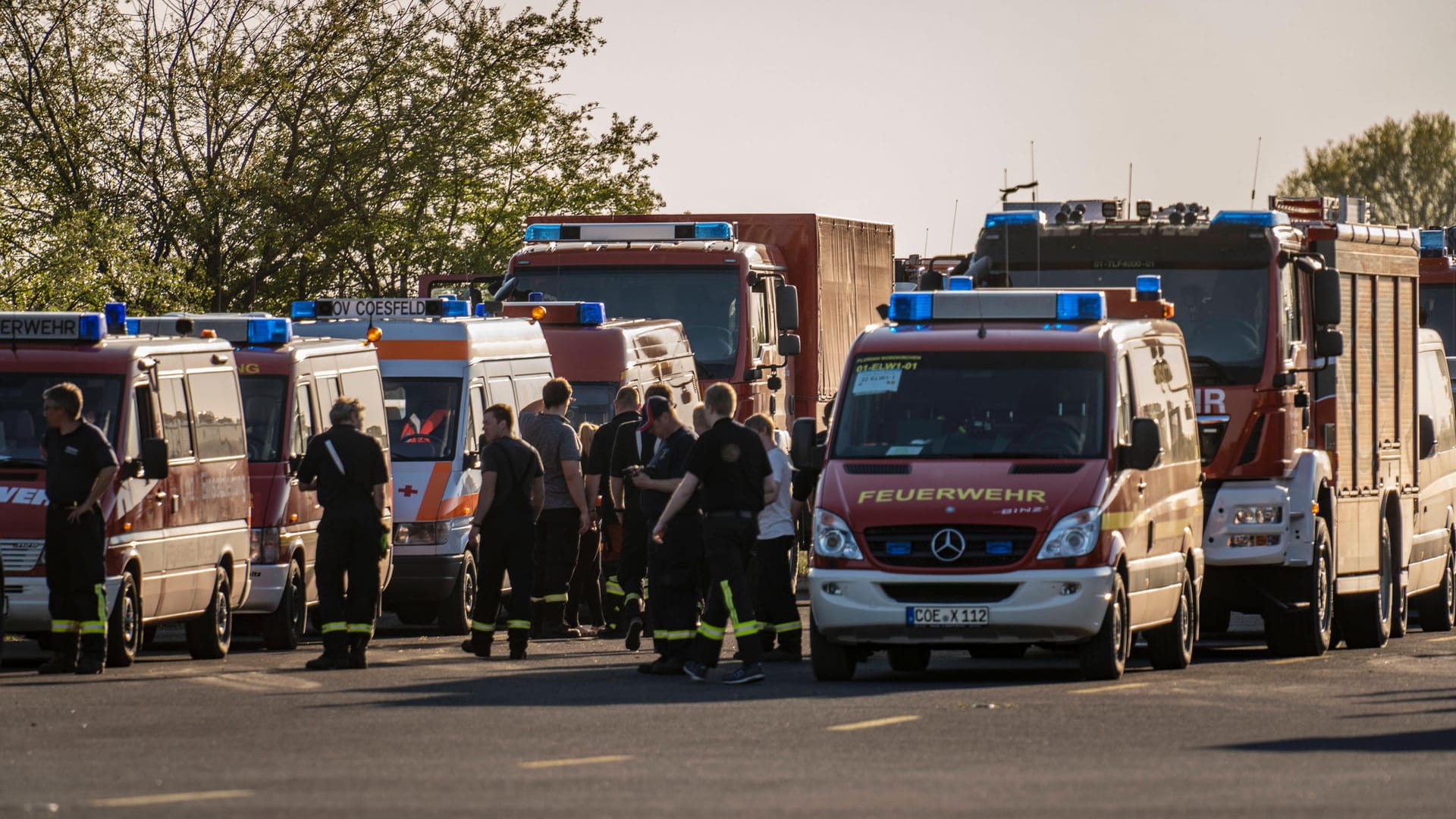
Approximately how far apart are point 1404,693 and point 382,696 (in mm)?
6065

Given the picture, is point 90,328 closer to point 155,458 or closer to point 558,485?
point 155,458

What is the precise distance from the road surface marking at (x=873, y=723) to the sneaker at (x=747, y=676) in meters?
2.34

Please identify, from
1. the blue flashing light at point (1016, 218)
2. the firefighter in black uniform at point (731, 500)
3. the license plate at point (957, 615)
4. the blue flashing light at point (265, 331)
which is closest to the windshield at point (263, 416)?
the blue flashing light at point (265, 331)

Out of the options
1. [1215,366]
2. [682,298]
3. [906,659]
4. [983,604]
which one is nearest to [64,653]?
[906,659]

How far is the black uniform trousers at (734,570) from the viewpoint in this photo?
1742 centimetres

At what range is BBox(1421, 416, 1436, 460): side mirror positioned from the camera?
24.9m

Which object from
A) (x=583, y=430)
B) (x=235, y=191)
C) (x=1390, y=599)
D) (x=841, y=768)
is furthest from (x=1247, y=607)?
(x=235, y=191)

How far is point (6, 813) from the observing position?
11.1 metres

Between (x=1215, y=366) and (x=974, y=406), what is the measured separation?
3.34m

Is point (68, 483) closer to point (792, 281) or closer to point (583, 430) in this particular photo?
point (583, 430)

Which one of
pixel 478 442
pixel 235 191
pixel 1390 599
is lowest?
pixel 1390 599

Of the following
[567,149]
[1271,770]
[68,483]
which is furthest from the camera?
[567,149]

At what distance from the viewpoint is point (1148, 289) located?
66.3 feet

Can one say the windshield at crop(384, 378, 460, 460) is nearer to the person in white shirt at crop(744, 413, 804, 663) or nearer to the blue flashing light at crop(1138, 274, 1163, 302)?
the person in white shirt at crop(744, 413, 804, 663)
